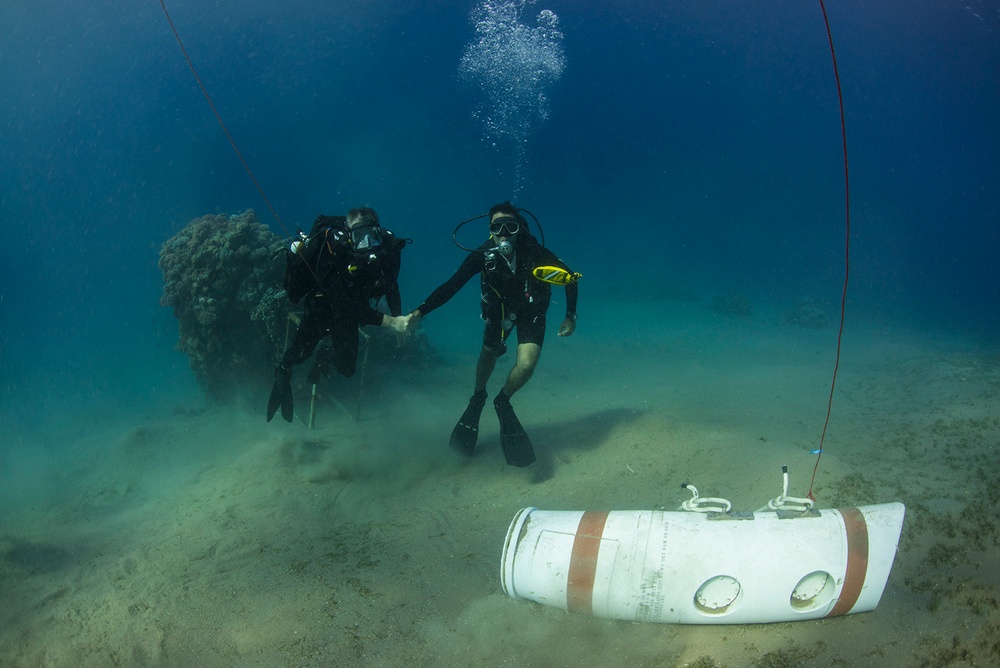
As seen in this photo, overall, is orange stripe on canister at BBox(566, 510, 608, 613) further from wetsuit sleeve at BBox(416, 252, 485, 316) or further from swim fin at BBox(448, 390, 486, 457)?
wetsuit sleeve at BBox(416, 252, 485, 316)

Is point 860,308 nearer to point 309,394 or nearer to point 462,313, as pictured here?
point 462,313

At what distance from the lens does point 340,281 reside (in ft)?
17.3

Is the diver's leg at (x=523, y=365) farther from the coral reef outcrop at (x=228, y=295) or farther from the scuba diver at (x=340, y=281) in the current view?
the coral reef outcrop at (x=228, y=295)

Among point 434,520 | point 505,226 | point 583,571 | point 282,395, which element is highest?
point 505,226

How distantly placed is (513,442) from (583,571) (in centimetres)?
265

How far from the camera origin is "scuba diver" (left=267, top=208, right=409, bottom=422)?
16.4ft

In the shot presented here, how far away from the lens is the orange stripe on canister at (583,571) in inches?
109

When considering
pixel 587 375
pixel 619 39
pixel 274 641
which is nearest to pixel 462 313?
pixel 587 375

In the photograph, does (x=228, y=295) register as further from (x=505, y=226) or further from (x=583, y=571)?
(x=583, y=571)

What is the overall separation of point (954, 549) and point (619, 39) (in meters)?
67.0

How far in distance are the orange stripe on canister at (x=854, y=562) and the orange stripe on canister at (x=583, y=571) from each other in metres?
1.33

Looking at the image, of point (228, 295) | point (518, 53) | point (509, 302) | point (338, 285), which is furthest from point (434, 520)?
point (518, 53)

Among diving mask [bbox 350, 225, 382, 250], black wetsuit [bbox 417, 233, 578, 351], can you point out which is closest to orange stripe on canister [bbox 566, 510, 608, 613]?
black wetsuit [bbox 417, 233, 578, 351]

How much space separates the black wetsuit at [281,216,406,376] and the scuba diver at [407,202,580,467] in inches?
22.8
